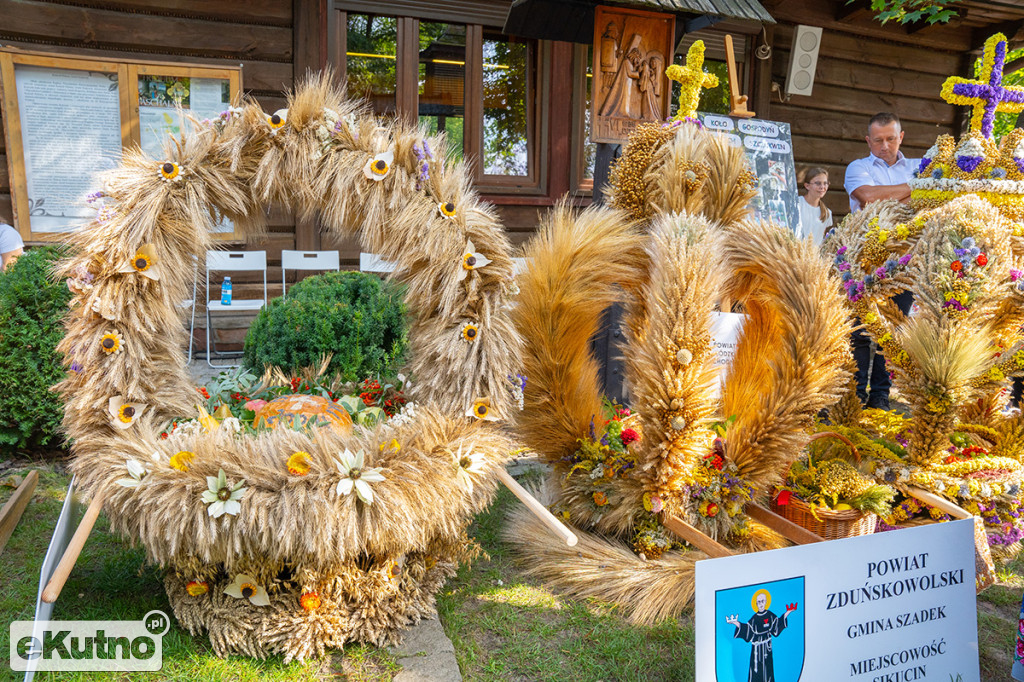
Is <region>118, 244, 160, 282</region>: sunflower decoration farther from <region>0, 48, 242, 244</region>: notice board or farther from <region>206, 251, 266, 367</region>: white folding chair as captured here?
<region>206, 251, 266, 367</region>: white folding chair

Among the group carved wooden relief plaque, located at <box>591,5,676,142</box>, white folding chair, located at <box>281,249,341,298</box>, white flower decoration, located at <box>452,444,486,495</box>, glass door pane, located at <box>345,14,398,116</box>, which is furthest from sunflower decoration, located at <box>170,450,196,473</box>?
glass door pane, located at <box>345,14,398,116</box>

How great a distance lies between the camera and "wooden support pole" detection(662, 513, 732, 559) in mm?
2188

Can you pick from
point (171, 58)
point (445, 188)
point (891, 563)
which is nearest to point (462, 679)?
point (891, 563)

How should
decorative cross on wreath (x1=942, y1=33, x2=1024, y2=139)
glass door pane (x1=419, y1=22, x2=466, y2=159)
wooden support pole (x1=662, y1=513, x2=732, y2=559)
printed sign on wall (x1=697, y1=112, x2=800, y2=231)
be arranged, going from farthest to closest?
1. glass door pane (x1=419, y1=22, x2=466, y2=159)
2. printed sign on wall (x1=697, y1=112, x2=800, y2=231)
3. decorative cross on wreath (x1=942, y1=33, x2=1024, y2=139)
4. wooden support pole (x1=662, y1=513, x2=732, y2=559)

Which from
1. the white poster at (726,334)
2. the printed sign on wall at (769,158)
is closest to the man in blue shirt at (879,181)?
the printed sign on wall at (769,158)

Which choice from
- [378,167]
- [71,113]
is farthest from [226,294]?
[378,167]

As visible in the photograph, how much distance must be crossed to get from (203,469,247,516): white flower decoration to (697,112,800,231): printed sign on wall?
359 cm

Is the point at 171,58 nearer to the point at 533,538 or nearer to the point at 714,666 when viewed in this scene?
the point at 533,538

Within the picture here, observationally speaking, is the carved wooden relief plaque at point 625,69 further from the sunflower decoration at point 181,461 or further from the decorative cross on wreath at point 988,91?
the sunflower decoration at point 181,461

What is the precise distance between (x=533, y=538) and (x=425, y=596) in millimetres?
599

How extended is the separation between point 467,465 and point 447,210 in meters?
0.77

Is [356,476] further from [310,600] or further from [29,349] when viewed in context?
[29,349]

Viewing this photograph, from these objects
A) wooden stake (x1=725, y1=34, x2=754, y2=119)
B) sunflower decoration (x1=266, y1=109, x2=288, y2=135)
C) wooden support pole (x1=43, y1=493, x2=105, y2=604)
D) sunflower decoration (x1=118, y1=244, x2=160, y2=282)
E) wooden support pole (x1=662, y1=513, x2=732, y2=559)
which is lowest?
wooden support pole (x1=662, y1=513, x2=732, y2=559)

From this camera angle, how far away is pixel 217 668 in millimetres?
1921
